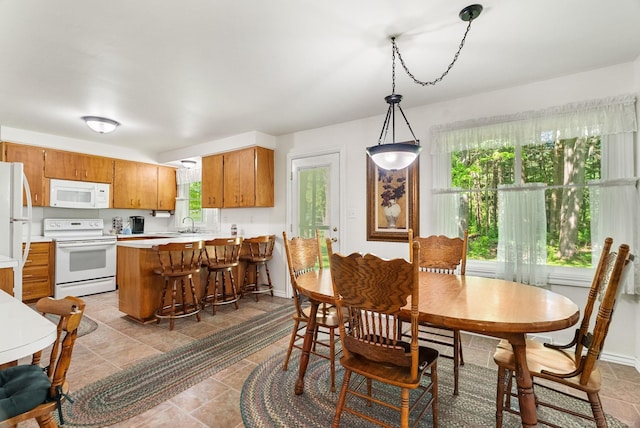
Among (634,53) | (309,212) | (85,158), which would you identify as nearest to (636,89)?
(634,53)

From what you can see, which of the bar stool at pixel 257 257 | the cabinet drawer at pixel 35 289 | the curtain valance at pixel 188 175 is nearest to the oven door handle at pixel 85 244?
the cabinet drawer at pixel 35 289

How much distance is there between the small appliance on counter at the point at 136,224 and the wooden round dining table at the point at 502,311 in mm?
4767

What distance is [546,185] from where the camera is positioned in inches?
110

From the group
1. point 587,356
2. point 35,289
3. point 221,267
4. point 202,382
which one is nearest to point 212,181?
point 221,267

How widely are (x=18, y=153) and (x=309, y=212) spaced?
397cm

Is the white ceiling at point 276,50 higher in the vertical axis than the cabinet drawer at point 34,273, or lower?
higher

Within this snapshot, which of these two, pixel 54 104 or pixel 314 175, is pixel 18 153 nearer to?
pixel 54 104

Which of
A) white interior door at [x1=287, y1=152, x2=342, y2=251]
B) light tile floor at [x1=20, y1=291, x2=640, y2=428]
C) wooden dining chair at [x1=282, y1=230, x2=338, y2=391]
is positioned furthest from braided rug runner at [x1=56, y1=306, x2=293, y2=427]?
white interior door at [x1=287, y1=152, x2=342, y2=251]

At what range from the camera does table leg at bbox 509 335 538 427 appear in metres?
1.38

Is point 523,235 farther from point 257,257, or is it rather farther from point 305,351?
point 257,257

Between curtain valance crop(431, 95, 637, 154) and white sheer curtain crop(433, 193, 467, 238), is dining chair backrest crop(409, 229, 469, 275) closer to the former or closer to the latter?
white sheer curtain crop(433, 193, 467, 238)

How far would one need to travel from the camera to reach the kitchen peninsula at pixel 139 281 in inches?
132

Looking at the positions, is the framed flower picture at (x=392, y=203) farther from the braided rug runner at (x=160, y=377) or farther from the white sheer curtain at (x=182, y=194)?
the white sheer curtain at (x=182, y=194)

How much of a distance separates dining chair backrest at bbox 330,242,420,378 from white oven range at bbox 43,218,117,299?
15.0 feet
